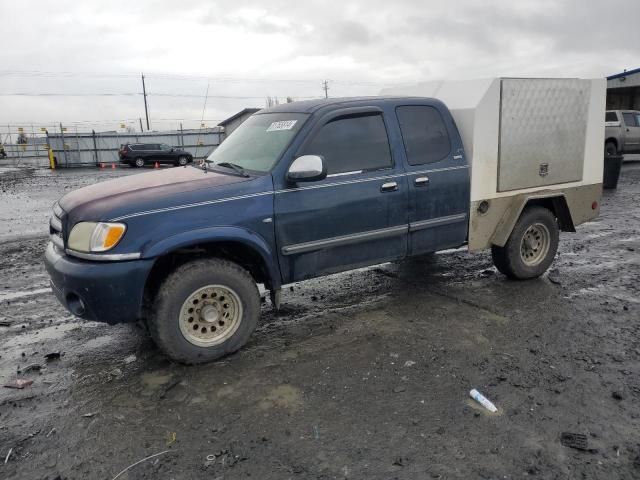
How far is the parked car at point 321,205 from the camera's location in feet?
12.2

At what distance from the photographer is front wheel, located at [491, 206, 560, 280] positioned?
18.5ft

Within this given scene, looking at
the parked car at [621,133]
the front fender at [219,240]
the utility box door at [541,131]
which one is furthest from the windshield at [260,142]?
the parked car at [621,133]

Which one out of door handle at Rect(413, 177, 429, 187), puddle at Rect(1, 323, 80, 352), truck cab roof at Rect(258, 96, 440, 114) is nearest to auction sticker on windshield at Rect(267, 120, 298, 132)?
truck cab roof at Rect(258, 96, 440, 114)

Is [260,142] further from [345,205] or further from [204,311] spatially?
[204,311]

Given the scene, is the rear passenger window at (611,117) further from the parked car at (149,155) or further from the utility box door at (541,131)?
the parked car at (149,155)

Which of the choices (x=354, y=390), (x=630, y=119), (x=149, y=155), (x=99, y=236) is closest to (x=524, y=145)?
(x=354, y=390)

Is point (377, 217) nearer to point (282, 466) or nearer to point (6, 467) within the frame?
point (282, 466)

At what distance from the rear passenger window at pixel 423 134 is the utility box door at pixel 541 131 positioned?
0.67 meters

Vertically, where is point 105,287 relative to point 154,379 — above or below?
above

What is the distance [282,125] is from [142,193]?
1.43 metres

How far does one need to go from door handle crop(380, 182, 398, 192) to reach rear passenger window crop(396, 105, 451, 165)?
1.04 ft

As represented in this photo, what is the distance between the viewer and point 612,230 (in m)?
8.58

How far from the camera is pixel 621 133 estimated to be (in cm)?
1941

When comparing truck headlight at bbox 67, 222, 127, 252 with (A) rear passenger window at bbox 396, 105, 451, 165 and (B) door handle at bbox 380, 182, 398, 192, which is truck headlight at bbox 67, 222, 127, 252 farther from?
(A) rear passenger window at bbox 396, 105, 451, 165
